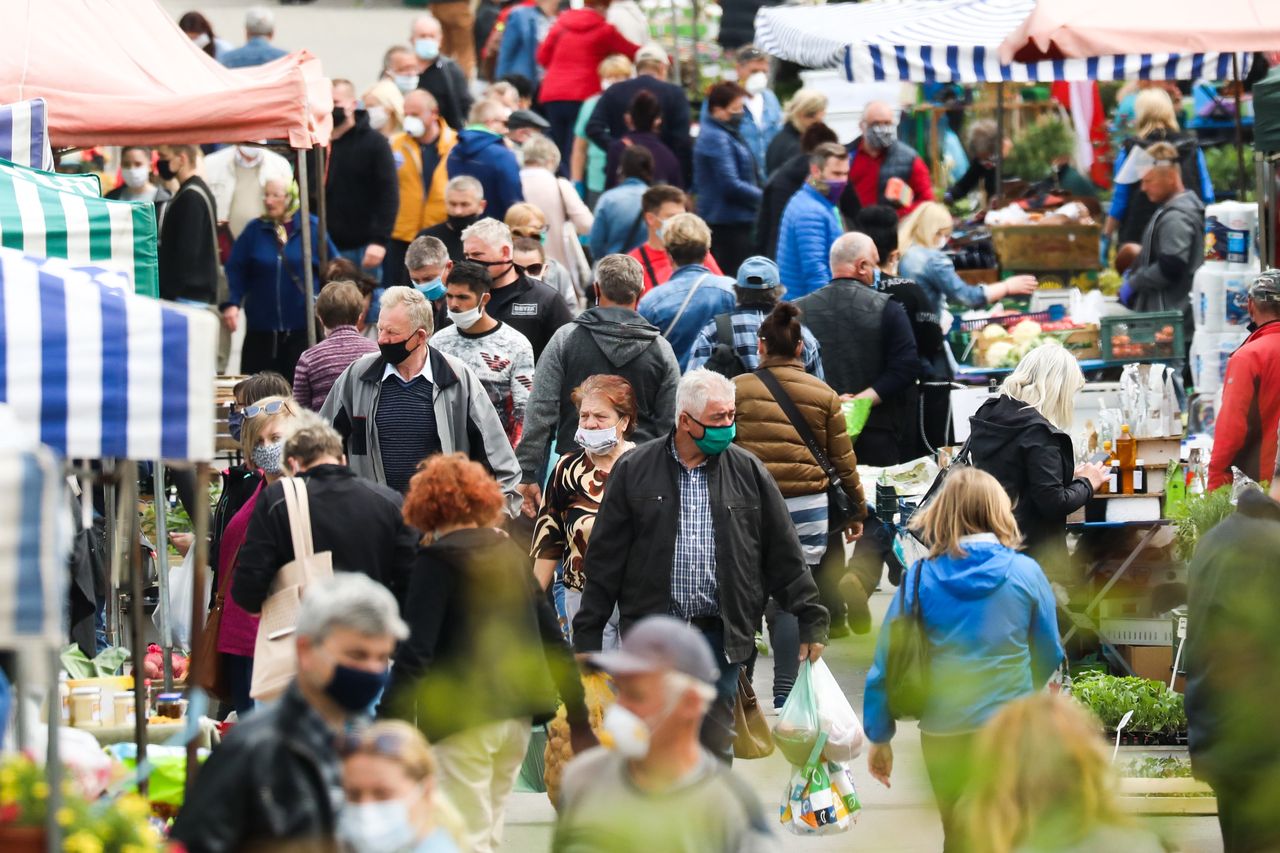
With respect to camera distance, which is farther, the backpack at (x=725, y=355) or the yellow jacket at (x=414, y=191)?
A: the yellow jacket at (x=414, y=191)

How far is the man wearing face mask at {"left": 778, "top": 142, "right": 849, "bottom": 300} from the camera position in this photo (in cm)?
1295

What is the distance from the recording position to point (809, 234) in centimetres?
1296

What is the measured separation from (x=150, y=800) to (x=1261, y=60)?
13.8 metres

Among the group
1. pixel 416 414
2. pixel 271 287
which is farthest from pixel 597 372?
pixel 271 287

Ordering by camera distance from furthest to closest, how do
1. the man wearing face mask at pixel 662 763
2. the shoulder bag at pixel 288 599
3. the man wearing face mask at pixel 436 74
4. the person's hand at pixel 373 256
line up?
the man wearing face mask at pixel 436 74, the person's hand at pixel 373 256, the shoulder bag at pixel 288 599, the man wearing face mask at pixel 662 763

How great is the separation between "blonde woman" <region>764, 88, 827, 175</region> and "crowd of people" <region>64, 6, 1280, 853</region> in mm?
427

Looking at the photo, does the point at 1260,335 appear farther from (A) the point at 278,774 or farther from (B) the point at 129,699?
(A) the point at 278,774

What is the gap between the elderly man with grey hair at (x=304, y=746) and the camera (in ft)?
15.0

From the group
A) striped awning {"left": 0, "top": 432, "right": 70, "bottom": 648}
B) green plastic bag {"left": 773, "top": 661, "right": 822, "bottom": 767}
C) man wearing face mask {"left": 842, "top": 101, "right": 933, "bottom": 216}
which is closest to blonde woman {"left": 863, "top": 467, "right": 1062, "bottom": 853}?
green plastic bag {"left": 773, "top": 661, "right": 822, "bottom": 767}

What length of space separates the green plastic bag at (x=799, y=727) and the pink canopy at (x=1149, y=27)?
6.42 meters

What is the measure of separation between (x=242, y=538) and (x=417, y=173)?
7493 mm

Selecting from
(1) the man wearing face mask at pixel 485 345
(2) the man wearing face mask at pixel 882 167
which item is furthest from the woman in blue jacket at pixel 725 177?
(1) the man wearing face mask at pixel 485 345

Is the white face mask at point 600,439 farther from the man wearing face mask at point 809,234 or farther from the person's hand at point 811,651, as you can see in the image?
the man wearing face mask at point 809,234

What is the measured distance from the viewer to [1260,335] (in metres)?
9.88
